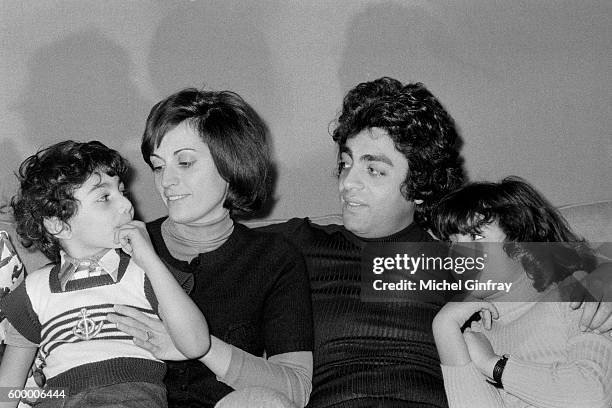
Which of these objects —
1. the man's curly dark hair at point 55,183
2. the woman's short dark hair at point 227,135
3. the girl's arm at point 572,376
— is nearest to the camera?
the girl's arm at point 572,376

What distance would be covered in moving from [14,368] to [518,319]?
103cm

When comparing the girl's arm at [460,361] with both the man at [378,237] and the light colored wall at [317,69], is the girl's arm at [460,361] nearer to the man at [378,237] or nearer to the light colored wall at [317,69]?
the man at [378,237]

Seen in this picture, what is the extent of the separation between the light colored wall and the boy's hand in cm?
75

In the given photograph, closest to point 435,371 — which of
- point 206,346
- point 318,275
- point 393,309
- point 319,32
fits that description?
point 393,309

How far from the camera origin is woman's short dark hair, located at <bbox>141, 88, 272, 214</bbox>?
1718mm

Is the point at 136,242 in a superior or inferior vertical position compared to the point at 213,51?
inferior

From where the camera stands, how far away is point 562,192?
229 cm

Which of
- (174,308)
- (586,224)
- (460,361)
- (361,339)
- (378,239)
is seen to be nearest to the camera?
(174,308)

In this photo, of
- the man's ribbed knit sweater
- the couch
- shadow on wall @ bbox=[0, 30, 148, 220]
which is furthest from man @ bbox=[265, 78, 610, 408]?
shadow on wall @ bbox=[0, 30, 148, 220]

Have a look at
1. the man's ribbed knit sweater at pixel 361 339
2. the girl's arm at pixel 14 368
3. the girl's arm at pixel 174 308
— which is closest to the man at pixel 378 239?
the man's ribbed knit sweater at pixel 361 339

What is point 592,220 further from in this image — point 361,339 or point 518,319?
point 361,339

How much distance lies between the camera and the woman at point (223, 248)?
5.38 ft

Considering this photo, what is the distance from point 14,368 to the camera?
63.6 inches

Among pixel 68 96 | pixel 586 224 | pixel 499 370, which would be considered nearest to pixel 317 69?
pixel 68 96
